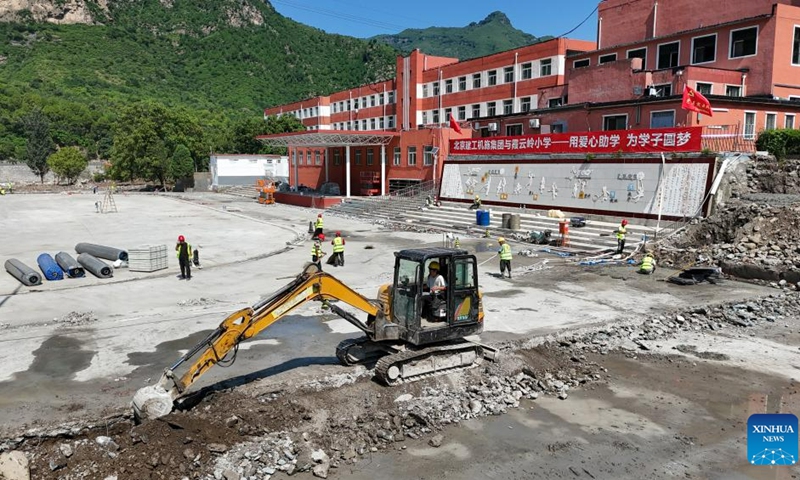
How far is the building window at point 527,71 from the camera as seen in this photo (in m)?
48.3

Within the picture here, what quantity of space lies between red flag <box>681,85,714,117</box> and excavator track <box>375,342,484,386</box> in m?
21.0

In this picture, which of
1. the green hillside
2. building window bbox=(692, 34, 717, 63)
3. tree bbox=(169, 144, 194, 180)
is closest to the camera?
building window bbox=(692, 34, 717, 63)

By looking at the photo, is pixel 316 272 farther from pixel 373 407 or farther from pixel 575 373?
pixel 575 373

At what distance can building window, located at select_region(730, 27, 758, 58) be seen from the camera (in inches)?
1272

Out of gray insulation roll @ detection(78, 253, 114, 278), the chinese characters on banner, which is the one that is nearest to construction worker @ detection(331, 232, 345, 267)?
gray insulation roll @ detection(78, 253, 114, 278)

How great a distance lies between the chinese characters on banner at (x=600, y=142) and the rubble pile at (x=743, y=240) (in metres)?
3.81

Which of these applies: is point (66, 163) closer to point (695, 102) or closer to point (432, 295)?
point (695, 102)

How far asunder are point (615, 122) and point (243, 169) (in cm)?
4858

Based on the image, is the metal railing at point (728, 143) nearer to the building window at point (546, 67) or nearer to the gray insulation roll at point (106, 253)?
the building window at point (546, 67)

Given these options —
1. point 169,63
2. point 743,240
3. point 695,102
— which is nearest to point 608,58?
point 695,102

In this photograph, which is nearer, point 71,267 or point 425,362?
point 425,362

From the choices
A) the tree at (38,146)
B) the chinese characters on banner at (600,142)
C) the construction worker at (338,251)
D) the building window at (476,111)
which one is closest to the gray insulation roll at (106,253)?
the construction worker at (338,251)

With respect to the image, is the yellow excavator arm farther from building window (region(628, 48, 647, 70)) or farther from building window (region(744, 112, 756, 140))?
building window (region(628, 48, 647, 70))

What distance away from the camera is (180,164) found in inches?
2790
